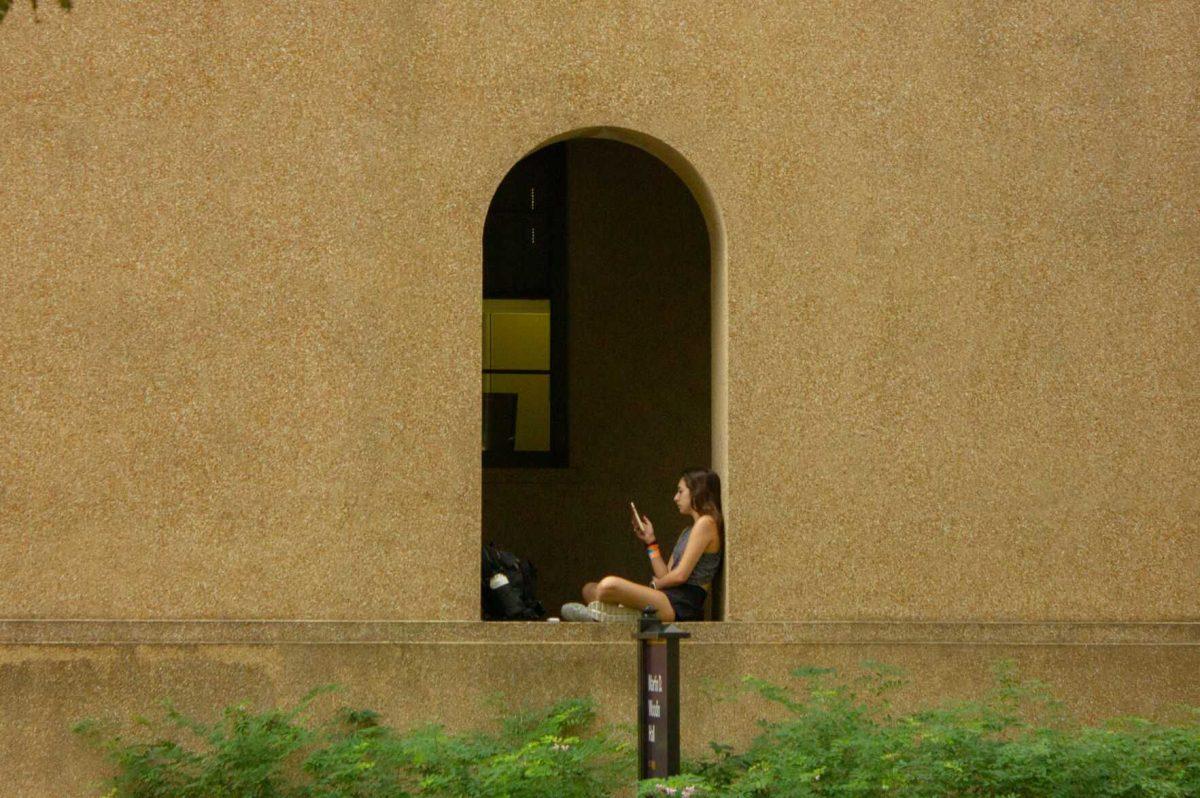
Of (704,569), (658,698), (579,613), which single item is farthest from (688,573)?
(658,698)

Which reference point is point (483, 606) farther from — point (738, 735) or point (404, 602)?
point (738, 735)

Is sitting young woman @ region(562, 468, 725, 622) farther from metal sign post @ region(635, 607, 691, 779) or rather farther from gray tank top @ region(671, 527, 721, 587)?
metal sign post @ region(635, 607, 691, 779)

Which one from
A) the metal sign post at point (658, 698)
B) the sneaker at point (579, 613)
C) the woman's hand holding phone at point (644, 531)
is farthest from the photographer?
the woman's hand holding phone at point (644, 531)

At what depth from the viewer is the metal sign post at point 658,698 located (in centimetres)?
642

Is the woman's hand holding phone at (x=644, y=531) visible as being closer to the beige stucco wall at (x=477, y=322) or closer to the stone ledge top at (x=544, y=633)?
the beige stucco wall at (x=477, y=322)

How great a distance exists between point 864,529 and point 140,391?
419 centimetres

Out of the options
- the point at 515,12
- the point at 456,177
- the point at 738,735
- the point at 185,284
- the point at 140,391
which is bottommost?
the point at 738,735

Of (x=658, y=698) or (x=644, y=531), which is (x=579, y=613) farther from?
(x=658, y=698)

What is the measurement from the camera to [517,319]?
14281mm

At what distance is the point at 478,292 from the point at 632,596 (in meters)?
1.95

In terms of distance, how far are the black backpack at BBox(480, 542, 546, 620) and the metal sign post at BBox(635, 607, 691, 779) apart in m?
3.21

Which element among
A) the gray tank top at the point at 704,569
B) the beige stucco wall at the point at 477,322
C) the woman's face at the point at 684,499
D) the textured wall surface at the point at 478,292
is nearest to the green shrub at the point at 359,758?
the beige stucco wall at the point at 477,322

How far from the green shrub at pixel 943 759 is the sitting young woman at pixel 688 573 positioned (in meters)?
0.98

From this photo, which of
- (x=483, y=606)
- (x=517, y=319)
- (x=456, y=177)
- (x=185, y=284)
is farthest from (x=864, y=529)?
(x=517, y=319)
